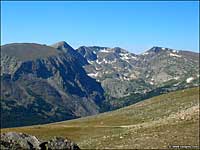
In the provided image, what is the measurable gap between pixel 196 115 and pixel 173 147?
3200 cm

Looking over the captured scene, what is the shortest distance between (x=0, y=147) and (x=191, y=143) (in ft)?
81.6

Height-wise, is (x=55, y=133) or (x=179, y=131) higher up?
(x=179, y=131)

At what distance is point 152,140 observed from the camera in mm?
49031

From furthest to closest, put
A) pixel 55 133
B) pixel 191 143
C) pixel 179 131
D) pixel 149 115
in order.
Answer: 1. pixel 149 115
2. pixel 55 133
3. pixel 179 131
4. pixel 191 143

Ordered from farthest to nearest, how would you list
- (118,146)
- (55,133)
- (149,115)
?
1. (149,115)
2. (55,133)
3. (118,146)

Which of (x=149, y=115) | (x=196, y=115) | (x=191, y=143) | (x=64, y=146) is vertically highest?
(x=64, y=146)

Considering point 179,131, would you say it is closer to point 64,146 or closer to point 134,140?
point 134,140

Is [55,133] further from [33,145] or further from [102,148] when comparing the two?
[33,145]

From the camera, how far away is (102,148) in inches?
1949

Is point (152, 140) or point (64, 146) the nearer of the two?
point (64, 146)

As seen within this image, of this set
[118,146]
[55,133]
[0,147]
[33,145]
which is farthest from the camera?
[55,133]

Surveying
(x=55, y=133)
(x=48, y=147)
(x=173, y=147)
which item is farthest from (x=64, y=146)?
(x=55, y=133)

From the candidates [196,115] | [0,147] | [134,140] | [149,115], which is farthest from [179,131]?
[149,115]

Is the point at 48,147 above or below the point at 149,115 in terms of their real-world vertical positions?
above
